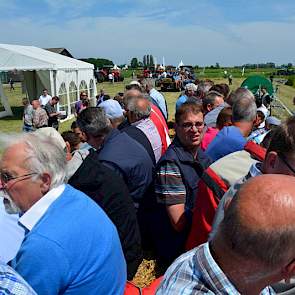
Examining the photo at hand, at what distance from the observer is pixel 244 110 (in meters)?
4.19

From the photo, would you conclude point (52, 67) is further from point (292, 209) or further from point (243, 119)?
point (292, 209)

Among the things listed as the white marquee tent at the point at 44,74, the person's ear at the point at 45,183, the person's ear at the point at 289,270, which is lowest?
the white marquee tent at the point at 44,74

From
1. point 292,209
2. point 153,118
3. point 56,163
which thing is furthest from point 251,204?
point 153,118

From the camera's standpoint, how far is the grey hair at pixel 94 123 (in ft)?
13.0

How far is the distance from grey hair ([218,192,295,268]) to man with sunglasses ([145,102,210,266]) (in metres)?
1.92

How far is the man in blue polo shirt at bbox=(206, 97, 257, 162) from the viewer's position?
374 cm

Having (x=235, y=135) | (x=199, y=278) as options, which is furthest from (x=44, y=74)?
(x=199, y=278)

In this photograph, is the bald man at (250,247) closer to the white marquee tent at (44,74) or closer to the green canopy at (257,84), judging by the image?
the green canopy at (257,84)

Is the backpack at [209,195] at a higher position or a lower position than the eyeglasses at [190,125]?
lower

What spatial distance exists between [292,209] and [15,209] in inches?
60.7

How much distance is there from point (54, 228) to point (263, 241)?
107cm

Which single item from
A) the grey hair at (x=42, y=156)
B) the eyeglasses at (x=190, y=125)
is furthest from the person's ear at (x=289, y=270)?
the eyeglasses at (x=190, y=125)

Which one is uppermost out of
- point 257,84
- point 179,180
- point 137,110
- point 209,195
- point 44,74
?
point 137,110

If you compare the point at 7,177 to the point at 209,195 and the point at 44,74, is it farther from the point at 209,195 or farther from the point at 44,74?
the point at 44,74
